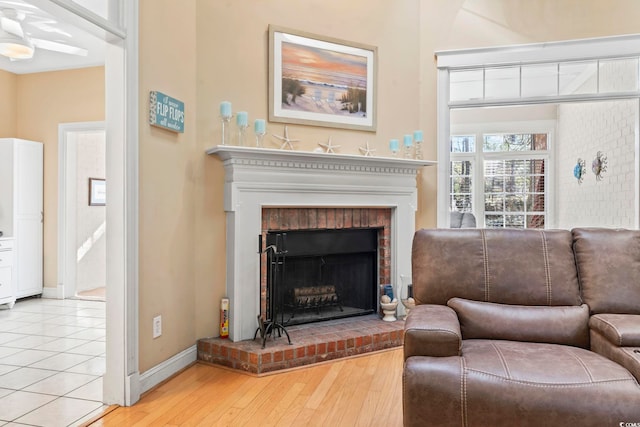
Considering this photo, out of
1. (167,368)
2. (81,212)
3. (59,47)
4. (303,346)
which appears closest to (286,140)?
(303,346)

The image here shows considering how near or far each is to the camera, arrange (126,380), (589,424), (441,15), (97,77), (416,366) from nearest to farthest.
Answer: (589,424) < (416,366) < (126,380) < (441,15) < (97,77)

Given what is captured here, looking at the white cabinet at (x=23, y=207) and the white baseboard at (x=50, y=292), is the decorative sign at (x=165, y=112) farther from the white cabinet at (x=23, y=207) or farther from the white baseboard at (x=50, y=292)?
the white baseboard at (x=50, y=292)

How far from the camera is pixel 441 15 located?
3.91m

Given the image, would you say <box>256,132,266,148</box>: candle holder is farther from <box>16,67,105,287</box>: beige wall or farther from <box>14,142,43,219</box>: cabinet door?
<box>14,142,43,219</box>: cabinet door

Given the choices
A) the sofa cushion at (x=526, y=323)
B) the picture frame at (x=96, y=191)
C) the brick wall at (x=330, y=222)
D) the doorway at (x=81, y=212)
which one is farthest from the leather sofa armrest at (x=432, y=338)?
the picture frame at (x=96, y=191)

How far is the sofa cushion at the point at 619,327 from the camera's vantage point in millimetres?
1807

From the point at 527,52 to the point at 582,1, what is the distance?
59 cm

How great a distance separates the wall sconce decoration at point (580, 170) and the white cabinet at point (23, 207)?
20.7ft

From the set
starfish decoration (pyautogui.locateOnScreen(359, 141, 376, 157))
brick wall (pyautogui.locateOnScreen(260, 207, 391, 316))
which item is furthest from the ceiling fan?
starfish decoration (pyautogui.locateOnScreen(359, 141, 376, 157))

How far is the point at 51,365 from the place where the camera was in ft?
9.59

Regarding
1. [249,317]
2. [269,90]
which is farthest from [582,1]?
[249,317]

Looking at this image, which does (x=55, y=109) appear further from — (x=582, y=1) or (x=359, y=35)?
(x=582, y=1)

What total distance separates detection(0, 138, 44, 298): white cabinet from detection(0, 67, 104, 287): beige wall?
8cm

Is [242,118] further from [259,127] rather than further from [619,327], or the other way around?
[619,327]
